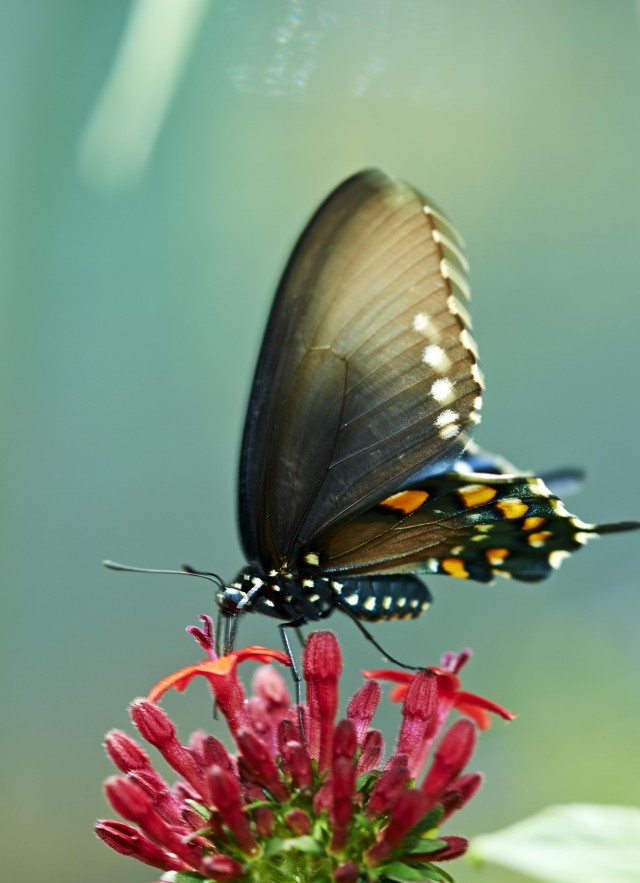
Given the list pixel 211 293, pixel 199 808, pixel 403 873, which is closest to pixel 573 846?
pixel 403 873

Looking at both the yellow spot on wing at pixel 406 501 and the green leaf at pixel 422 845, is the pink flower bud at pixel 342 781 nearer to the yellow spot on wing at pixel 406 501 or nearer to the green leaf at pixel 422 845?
the green leaf at pixel 422 845

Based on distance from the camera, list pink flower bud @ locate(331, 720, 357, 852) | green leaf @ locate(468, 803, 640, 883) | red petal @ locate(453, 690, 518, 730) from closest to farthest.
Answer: green leaf @ locate(468, 803, 640, 883), pink flower bud @ locate(331, 720, 357, 852), red petal @ locate(453, 690, 518, 730)

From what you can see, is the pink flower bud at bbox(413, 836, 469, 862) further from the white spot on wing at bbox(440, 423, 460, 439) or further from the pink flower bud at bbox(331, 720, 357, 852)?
the white spot on wing at bbox(440, 423, 460, 439)

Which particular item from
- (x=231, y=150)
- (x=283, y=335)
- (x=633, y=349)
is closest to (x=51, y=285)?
(x=231, y=150)

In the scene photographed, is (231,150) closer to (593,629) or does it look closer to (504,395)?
(504,395)

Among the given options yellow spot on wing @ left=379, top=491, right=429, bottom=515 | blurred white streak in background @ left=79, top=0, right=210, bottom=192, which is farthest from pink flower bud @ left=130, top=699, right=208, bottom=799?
blurred white streak in background @ left=79, top=0, right=210, bottom=192
